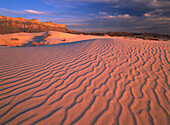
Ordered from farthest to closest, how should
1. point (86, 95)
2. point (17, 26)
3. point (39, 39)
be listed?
point (17, 26), point (39, 39), point (86, 95)

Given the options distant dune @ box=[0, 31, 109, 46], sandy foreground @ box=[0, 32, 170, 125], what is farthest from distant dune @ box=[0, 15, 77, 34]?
sandy foreground @ box=[0, 32, 170, 125]

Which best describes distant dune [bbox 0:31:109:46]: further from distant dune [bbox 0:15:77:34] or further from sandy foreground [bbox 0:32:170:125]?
distant dune [bbox 0:15:77:34]

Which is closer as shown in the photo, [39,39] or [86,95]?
[86,95]

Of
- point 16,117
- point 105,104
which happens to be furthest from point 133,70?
point 16,117

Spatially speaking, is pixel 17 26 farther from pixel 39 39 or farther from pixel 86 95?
pixel 86 95

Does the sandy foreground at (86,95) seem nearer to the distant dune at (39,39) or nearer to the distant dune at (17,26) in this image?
the distant dune at (39,39)

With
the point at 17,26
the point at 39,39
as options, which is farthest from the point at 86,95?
the point at 17,26

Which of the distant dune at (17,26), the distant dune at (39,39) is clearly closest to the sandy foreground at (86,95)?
the distant dune at (39,39)

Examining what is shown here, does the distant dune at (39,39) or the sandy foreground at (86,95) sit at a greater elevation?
the distant dune at (39,39)

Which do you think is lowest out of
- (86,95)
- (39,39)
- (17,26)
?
(86,95)

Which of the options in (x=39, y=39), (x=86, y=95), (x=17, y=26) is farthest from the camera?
(x=17, y=26)

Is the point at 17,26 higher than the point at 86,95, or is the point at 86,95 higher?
the point at 17,26

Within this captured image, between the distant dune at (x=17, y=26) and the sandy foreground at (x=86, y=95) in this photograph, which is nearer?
the sandy foreground at (x=86, y=95)

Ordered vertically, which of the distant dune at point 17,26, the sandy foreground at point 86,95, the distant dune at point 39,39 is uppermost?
the distant dune at point 17,26
